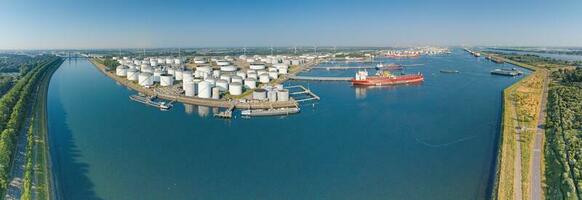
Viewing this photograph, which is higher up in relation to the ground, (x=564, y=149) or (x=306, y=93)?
(x=306, y=93)

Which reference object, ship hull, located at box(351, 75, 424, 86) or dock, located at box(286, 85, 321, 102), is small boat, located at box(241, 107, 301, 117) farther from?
ship hull, located at box(351, 75, 424, 86)

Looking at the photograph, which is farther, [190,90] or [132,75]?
[132,75]

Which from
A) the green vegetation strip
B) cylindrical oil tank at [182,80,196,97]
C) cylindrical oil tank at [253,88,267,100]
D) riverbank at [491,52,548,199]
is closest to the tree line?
riverbank at [491,52,548,199]

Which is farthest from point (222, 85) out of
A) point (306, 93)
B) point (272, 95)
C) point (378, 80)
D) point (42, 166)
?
point (42, 166)

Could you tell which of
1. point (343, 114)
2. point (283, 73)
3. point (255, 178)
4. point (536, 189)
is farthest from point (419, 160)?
point (283, 73)

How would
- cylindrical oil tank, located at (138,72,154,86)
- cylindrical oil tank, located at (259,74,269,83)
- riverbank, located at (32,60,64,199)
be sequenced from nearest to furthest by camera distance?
1. riverbank, located at (32,60,64,199)
2. cylindrical oil tank, located at (138,72,154,86)
3. cylindrical oil tank, located at (259,74,269,83)

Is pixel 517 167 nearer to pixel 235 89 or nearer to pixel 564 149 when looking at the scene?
pixel 564 149

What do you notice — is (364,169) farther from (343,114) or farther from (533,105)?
(533,105)
